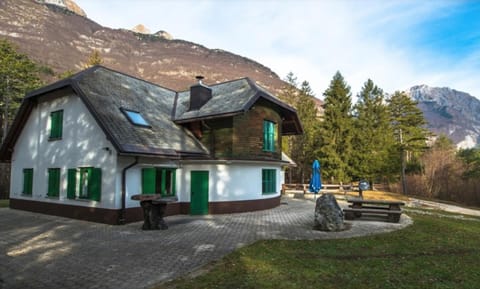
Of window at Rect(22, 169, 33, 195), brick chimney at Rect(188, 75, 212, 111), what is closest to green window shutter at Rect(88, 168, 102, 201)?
window at Rect(22, 169, 33, 195)

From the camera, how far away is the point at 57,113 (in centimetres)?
1498

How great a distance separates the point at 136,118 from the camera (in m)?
14.2

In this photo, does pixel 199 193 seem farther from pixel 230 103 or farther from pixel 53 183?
pixel 53 183

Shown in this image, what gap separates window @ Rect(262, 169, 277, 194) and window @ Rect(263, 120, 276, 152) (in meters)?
1.34

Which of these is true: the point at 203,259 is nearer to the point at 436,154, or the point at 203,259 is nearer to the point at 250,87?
the point at 250,87

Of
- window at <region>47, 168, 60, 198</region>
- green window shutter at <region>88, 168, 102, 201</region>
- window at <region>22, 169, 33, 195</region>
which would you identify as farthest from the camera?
window at <region>22, 169, 33, 195</region>

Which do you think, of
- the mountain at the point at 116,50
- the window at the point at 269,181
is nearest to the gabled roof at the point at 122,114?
the window at the point at 269,181

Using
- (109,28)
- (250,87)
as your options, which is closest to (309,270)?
(250,87)

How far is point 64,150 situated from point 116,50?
432 ft

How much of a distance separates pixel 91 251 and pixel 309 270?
5679 millimetres

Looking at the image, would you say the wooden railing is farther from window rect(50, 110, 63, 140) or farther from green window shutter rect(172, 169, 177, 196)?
window rect(50, 110, 63, 140)

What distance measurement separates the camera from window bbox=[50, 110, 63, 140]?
14.8 meters

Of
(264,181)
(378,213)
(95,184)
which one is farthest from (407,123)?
(95,184)

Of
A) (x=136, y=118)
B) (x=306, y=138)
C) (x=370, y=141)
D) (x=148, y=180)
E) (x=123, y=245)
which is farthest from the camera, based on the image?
(x=306, y=138)
